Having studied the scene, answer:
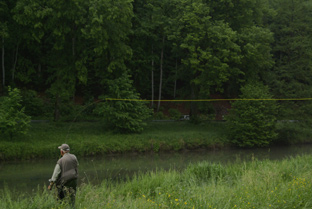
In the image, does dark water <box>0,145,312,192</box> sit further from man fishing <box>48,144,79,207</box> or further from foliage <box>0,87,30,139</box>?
man fishing <box>48,144,79,207</box>

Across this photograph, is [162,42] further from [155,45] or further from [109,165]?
[109,165]

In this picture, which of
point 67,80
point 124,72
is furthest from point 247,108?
point 67,80

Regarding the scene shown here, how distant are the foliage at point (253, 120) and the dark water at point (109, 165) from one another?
979 millimetres

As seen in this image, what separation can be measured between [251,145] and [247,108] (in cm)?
283

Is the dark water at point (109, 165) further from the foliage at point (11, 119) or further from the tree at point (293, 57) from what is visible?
the tree at point (293, 57)

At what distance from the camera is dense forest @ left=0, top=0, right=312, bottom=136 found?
25031 millimetres

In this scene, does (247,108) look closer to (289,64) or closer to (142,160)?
(289,64)

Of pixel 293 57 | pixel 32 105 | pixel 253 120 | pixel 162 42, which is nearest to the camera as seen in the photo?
pixel 253 120

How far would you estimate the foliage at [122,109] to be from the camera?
82.6ft

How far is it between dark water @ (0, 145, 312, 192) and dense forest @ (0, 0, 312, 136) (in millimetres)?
4198

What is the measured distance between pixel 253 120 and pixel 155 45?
11.4 meters

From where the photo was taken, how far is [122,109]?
25672 millimetres

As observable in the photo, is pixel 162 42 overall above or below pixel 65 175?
above

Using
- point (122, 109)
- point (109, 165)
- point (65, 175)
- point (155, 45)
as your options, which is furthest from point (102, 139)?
point (65, 175)
